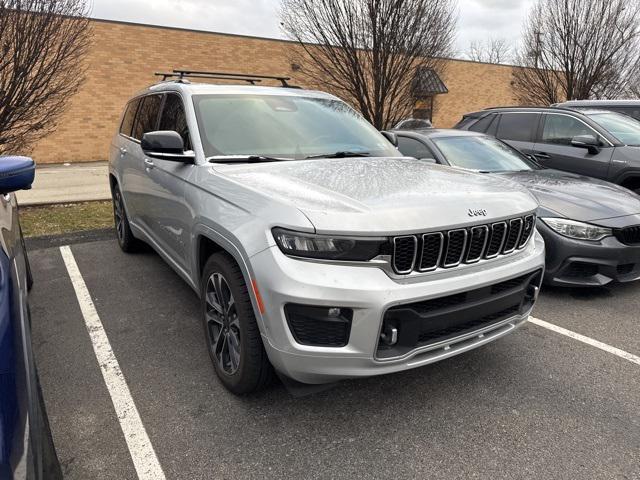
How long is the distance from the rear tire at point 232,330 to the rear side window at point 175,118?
1.08 metres

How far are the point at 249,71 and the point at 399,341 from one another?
17294 millimetres

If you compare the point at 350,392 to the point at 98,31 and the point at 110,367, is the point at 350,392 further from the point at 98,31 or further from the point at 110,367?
the point at 98,31

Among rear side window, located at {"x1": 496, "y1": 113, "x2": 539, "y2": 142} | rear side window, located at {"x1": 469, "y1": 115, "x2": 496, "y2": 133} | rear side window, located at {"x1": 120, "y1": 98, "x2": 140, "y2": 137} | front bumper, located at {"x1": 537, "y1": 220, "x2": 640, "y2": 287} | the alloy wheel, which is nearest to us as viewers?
the alloy wheel

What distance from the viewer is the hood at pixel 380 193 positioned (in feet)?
7.06

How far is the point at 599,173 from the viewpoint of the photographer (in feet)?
21.1

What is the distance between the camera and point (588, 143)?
6.38 metres

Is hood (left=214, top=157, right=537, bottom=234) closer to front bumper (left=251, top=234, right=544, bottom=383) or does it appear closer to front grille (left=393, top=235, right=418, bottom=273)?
front grille (left=393, top=235, right=418, bottom=273)

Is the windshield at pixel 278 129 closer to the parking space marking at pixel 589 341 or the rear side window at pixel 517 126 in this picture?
the parking space marking at pixel 589 341

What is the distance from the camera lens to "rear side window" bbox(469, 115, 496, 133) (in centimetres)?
765

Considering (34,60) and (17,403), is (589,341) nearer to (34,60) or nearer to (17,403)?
(17,403)

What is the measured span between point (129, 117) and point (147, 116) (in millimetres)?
961

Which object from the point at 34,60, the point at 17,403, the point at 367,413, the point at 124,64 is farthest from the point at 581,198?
the point at 124,64

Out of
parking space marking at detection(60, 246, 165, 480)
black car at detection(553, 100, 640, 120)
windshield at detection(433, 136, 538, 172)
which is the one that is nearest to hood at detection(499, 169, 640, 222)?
windshield at detection(433, 136, 538, 172)

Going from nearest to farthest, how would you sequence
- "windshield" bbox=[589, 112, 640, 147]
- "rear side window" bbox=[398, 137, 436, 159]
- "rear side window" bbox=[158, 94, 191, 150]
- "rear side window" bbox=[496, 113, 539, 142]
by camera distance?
"rear side window" bbox=[158, 94, 191, 150], "rear side window" bbox=[398, 137, 436, 159], "windshield" bbox=[589, 112, 640, 147], "rear side window" bbox=[496, 113, 539, 142]
